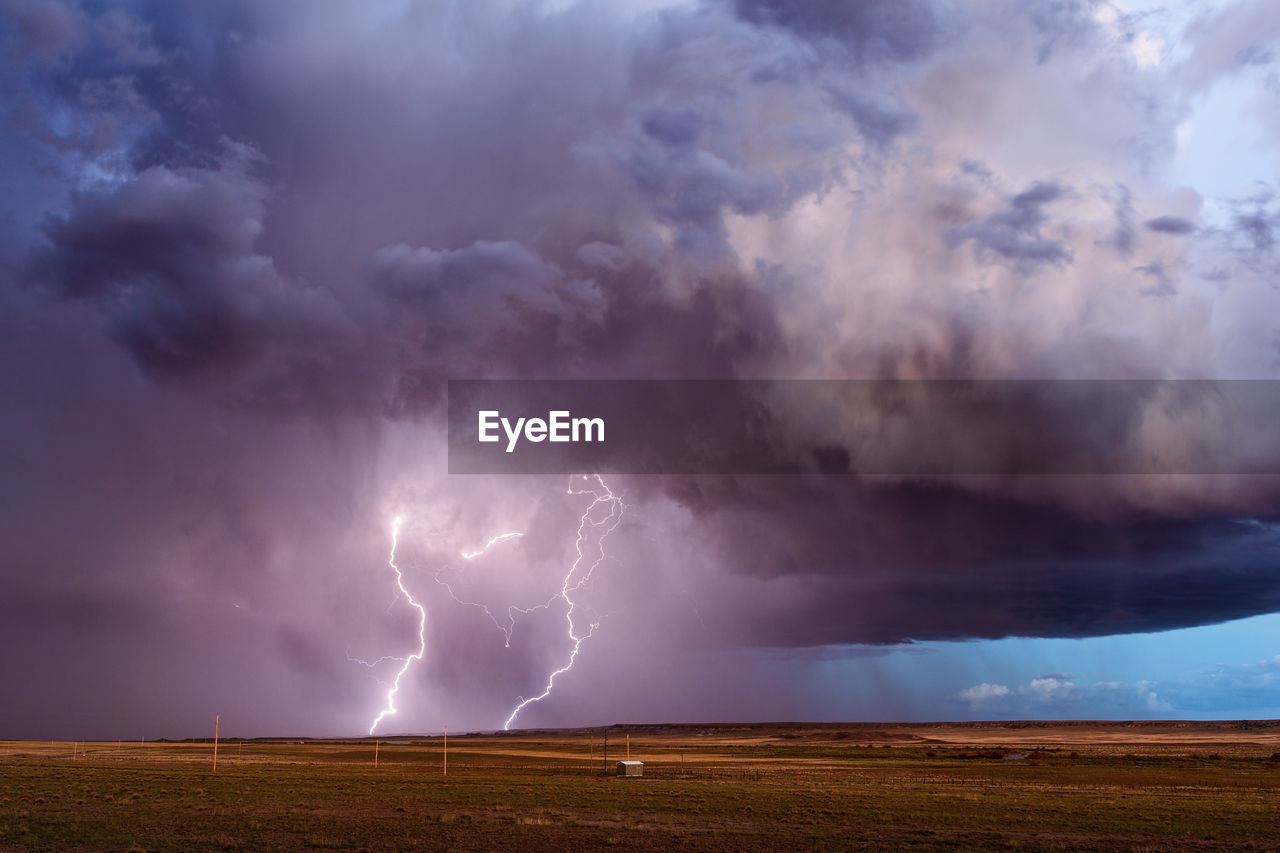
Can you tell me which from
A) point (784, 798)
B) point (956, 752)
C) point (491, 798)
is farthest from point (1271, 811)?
point (956, 752)

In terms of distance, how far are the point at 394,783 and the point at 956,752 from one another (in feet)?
222

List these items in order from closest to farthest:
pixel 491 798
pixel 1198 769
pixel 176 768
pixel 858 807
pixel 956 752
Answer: pixel 858 807 < pixel 491 798 < pixel 176 768 < pixel 1198 769 < pixel 956 752

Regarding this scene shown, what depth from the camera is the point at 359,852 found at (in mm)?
24469

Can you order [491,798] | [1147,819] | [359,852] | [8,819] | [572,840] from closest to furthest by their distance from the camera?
1. [359,852]
2. [572,840]
3. [8,819]
4. [1147,819]
5. [491,798]

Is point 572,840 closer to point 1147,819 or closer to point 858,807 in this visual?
point 858,807

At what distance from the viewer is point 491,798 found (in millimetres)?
42062

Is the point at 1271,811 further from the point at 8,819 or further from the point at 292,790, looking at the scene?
the point at 8,819

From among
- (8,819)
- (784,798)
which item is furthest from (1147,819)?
(8,819)

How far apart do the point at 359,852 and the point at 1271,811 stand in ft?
126

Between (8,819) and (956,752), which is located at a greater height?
(8,819)

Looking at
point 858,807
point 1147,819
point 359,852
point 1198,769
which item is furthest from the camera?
point 1198,769

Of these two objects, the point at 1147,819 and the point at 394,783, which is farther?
the point at 394,783

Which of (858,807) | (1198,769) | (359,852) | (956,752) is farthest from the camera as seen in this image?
(956,752)

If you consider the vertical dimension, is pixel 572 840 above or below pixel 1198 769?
above
